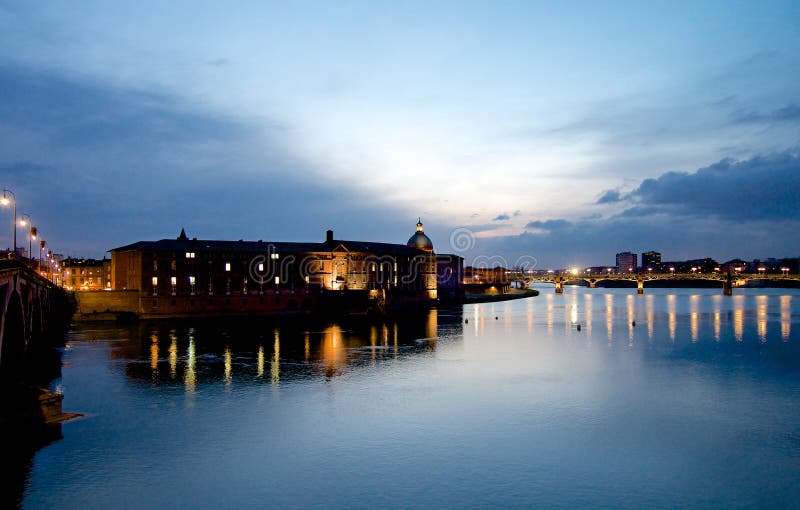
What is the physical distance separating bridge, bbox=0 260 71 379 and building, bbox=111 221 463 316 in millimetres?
36121

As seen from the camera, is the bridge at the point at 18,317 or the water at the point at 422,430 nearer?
the water at the point at 422,430

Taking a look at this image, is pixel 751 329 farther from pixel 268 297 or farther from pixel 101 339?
pixel 101 339

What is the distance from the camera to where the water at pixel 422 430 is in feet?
73.0

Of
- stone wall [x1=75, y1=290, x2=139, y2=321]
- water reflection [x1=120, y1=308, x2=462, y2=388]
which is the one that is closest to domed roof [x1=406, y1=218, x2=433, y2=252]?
water reflection [x1=120, y1=308, x2=462, y2=388]

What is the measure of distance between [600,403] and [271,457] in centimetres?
2007

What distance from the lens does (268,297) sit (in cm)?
11269

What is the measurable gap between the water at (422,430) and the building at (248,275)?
4303 cm

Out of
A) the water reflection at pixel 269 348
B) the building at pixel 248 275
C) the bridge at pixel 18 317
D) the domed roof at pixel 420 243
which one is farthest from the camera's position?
the domed roof at pixel 420 243

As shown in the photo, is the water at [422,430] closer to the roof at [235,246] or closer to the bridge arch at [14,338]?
the bridge arch at [14,338]

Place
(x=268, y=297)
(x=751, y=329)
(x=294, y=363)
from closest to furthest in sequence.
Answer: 1. (x=294, y=363)
2. (x=751, y=329)
3. (x=268, y=297)

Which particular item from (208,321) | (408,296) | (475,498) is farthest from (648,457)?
(408,296)

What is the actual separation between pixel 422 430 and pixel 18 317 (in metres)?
30.4

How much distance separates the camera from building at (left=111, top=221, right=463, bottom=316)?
10400 centimetres

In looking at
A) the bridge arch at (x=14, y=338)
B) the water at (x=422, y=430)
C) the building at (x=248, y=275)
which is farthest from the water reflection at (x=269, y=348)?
the building at (x=248, y=275)
